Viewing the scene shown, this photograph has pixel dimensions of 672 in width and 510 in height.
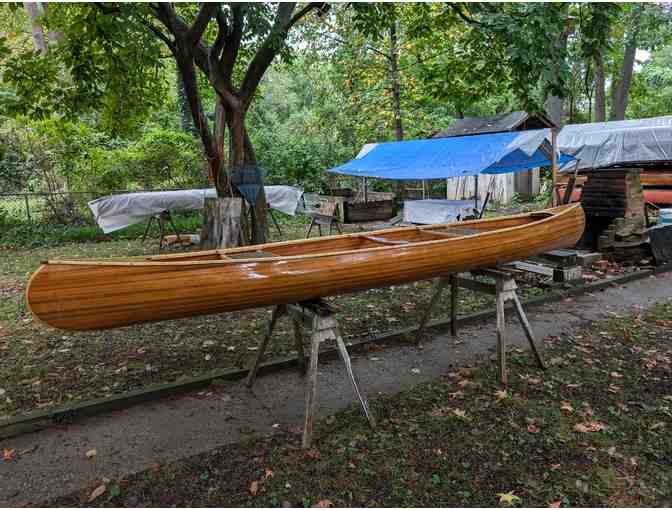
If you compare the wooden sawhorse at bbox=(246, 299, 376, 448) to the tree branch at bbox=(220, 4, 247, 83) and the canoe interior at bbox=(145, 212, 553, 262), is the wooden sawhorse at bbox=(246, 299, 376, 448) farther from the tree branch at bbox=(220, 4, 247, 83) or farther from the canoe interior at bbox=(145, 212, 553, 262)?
the tree branch at bbox=(220, 4, 247, 83)

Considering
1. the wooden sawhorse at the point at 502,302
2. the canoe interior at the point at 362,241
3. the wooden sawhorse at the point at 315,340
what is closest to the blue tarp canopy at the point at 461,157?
the canoe interior at the point at 362,241

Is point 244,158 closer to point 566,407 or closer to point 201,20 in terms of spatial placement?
point 201,20

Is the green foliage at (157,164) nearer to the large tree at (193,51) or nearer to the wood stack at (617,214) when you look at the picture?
the large tree at (193,51)

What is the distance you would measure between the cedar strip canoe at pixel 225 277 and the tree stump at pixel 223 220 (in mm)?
3394

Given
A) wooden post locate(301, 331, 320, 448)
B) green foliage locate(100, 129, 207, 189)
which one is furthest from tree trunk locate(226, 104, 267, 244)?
green foliage locate(100, 129, 207, 189)

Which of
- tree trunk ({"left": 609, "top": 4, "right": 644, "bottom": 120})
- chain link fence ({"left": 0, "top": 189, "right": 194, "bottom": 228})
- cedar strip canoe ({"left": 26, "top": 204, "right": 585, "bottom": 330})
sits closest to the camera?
cedar strip canoe ({"left": 26, "top": 204, "right": 585, "bottom": 330})

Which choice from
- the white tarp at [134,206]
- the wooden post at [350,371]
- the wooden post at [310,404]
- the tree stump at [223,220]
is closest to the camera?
the wooden post at [310,404]

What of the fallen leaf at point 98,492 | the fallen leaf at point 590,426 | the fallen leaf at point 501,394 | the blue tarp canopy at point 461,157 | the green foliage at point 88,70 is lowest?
the fallen leaf at point 590,426

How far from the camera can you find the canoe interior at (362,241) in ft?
10.7

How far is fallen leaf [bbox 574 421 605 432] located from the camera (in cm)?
307

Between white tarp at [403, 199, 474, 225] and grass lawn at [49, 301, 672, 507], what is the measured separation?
5241 mm

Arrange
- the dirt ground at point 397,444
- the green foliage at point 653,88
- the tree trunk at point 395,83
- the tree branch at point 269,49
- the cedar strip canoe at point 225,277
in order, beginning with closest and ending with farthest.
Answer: the cedar strip canoe at point 225,277 < the dirt ground at point 397,444 < the tree branch at point 269,49 < the tree trunk at point 395,83 < the green foliage at point 653,88

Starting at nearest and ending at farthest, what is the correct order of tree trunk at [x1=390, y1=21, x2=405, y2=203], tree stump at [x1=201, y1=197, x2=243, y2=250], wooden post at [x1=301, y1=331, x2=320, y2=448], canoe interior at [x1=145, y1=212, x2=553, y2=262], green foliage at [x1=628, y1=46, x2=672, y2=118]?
wooden post at [x1=301, y1=331, x2=320, y2=448]
canoe interior at [x1=145, y1=212, x2=553, y2=262]
tree stump at [x1=201, y1=197, x2=243, y2=250]
tree trunk at [x1=390, y1=21, x2=405, y2=203]
green foliage at [x1=628, y1=46, x2=672, y2=118]

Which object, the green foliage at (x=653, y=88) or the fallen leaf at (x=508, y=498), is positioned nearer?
the fallen leaf at (x=508, y=498)
